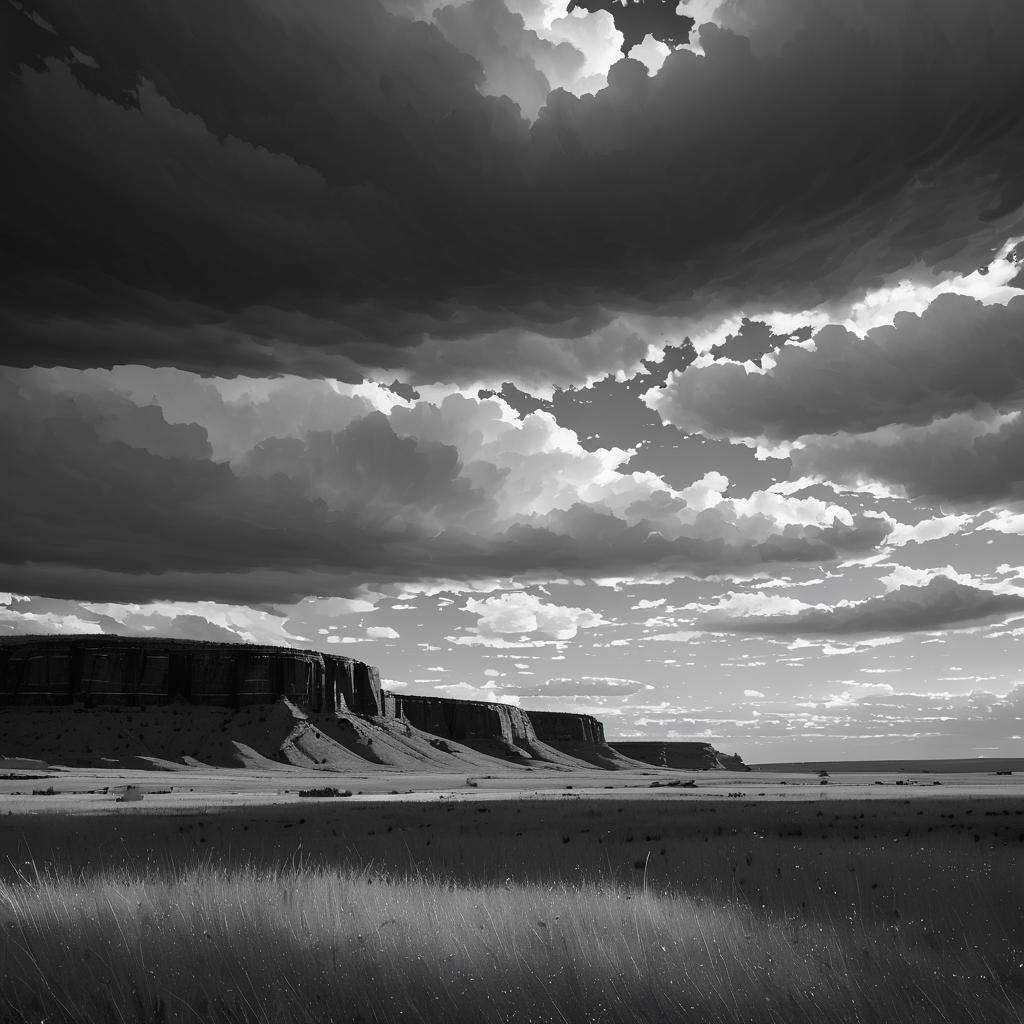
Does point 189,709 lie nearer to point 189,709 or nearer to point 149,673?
point 189,709

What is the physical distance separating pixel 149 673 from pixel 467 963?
614 ft

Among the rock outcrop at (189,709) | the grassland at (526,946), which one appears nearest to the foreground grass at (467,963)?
the grassland at (526,946)

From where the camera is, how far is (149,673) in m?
178

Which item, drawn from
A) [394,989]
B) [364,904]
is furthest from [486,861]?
[394,989]

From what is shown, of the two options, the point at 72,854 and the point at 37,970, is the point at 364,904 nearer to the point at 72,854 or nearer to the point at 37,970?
the point at 37,970

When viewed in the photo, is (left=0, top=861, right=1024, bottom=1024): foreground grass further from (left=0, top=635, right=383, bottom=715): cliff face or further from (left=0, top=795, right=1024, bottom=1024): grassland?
(left=0, top=635, right=383, bottom=715): cliff face

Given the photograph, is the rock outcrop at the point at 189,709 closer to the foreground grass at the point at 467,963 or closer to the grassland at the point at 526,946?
the grassland at the point at 526,946

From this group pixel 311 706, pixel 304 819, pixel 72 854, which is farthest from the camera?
pixel 311 706

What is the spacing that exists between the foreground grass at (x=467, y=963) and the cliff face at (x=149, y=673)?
181252 millimetres

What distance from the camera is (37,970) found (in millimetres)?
7727

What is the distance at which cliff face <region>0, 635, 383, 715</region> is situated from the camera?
17350 cm

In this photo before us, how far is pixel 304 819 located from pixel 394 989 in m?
23.1

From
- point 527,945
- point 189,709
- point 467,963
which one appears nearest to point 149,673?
point 189,709

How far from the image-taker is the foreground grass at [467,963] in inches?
276
